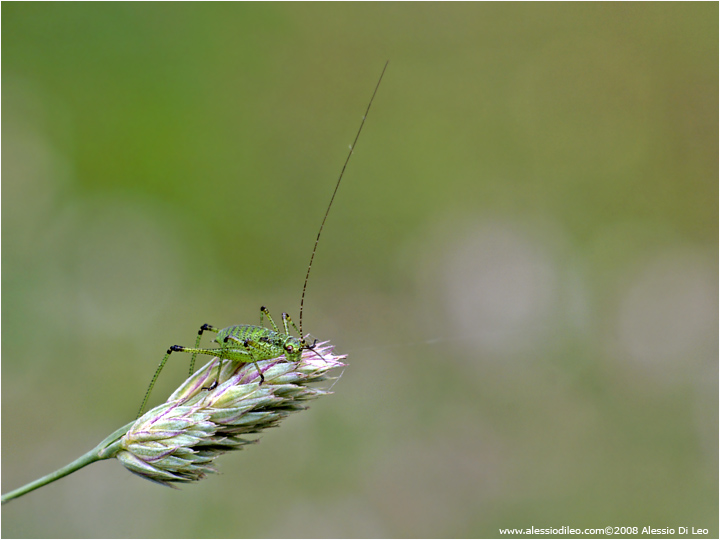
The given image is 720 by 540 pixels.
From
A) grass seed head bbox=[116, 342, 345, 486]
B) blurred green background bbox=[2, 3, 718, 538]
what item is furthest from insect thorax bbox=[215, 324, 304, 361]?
blurred green background bbox=[2, 3, 718, 538]

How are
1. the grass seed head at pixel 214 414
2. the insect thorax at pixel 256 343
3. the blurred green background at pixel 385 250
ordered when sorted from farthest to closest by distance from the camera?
the blurred green background at pixel 385 250 → the insect thorax at pixel 256 343 → the grass seed head at pixel 214 414

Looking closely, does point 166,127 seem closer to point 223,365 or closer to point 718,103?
point 223,365

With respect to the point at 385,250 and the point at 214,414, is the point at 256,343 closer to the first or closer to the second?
the point at 214,414

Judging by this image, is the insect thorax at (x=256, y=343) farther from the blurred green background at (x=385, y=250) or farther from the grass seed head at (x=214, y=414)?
the blurred green background at (x=385, y=250)

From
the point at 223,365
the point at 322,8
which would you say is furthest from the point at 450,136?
the point at 223,365

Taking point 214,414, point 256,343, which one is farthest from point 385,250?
point 214,414

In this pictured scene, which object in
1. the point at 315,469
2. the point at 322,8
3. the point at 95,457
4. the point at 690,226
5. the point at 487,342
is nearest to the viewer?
the point at 95,457

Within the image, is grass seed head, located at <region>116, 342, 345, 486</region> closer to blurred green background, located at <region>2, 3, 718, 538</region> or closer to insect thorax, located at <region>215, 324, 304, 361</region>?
insect thorax, located at <region>215, 324, 304, 361</region>

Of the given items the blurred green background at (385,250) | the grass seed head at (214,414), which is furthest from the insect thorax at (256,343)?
the blurred green background at (385,250)
